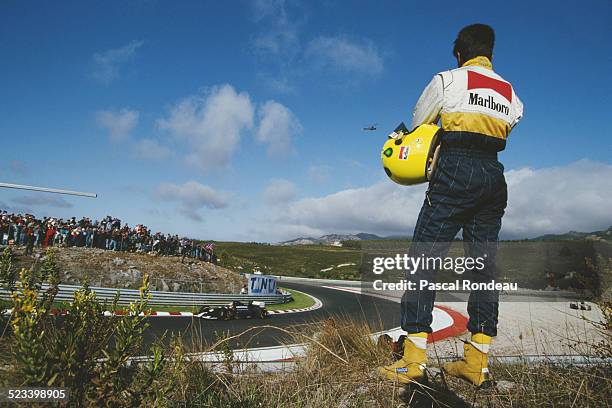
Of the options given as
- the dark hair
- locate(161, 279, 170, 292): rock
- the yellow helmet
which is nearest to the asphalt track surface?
the yellow helmet

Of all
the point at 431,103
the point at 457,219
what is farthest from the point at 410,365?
the point at 431,103

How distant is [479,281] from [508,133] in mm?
936

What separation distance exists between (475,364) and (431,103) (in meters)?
1.51

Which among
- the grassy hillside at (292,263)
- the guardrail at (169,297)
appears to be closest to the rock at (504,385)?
the guardrail at (169,297)

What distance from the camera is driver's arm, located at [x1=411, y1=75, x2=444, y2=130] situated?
225 cm

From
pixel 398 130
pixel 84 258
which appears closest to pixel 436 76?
pixel 398 130

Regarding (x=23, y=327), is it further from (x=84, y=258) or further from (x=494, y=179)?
(x=84, y=258)

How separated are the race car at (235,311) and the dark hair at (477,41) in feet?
38.5

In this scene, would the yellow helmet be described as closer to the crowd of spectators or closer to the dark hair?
the dark hair

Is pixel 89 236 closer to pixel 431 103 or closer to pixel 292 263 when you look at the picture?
pixel 431 103

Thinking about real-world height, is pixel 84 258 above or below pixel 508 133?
below

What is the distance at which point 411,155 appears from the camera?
2.12m

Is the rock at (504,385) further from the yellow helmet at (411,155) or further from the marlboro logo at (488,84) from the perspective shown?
the marlboro logo at (488,84)

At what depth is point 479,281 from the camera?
2359 mm
